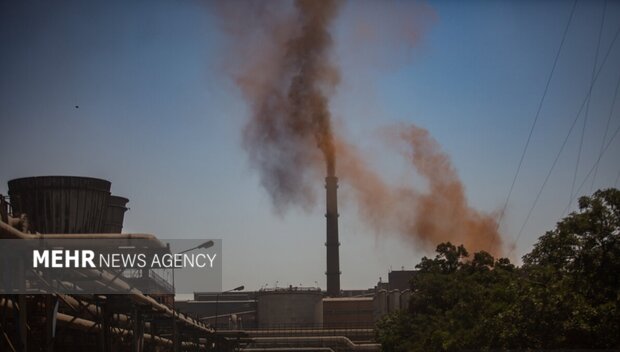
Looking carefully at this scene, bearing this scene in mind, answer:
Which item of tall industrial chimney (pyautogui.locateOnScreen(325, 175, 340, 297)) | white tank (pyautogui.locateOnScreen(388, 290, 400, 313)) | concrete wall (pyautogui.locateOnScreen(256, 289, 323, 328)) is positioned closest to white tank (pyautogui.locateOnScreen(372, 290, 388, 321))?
white tank (pyautogui.locateOnScreen(388, 290, 400, 313))

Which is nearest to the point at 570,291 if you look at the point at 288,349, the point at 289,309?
the point at 288,349

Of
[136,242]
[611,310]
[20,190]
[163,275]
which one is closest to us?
[611,310]

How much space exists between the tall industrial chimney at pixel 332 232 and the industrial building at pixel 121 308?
0.13m

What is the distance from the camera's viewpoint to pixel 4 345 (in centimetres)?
2928

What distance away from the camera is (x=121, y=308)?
122 ft

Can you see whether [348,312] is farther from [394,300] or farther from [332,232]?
[332,232]

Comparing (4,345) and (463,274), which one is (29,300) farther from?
(463,274)

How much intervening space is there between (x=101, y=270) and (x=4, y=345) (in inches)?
217

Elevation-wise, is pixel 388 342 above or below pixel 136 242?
below

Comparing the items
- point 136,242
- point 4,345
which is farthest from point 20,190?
point 4,345

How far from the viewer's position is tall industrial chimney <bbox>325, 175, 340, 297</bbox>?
99.6 metres

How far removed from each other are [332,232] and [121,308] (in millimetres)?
66919

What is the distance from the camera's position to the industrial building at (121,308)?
3228 cm

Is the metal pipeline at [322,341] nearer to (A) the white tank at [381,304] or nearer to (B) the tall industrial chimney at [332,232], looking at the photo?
(A) the white tank at [381,304]
